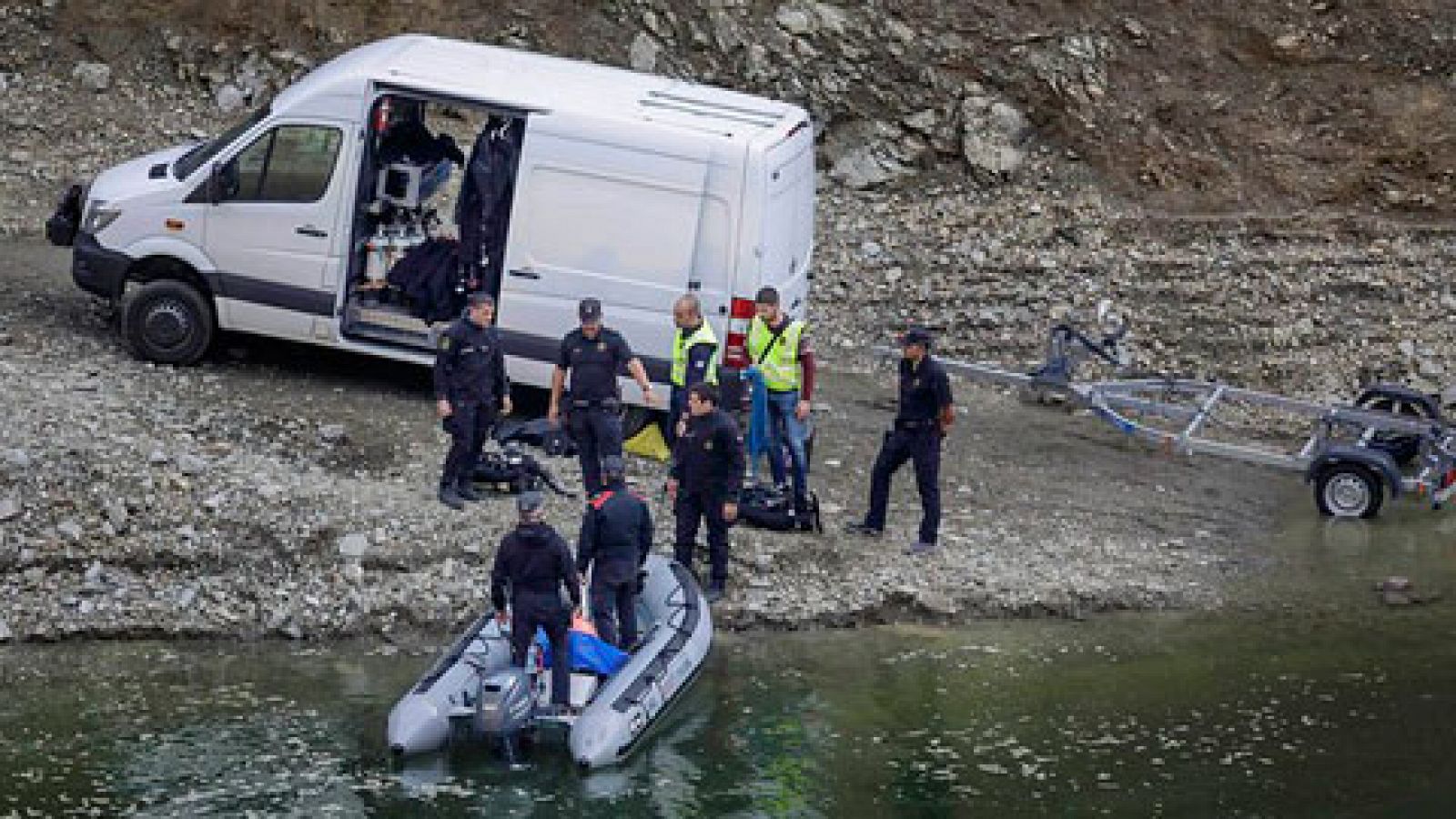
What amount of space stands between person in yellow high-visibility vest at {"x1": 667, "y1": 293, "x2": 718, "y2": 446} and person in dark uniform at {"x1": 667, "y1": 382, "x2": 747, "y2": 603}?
0.68 meters

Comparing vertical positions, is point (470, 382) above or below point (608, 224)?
below

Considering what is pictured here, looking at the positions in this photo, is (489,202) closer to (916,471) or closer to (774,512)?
(774,512)

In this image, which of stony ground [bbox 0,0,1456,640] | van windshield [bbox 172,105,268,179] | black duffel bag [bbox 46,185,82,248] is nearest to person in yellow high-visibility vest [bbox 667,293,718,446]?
stony ground [bbox 0,0,1456,640]

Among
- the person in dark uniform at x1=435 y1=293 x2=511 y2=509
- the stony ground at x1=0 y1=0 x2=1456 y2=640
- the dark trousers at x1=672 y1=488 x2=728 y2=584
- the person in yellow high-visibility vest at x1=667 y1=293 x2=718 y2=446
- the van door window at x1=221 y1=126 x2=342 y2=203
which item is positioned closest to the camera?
the dark trousers at x1=672 y1=488 x2=728 y2=584

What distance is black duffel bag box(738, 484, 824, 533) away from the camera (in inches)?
645

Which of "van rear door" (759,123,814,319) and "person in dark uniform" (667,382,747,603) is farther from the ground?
"van rear door" (759,123,814,319)

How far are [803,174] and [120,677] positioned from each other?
21.5 ft

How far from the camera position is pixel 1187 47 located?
2323 centimetres

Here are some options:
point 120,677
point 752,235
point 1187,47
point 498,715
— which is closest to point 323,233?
point 752,235

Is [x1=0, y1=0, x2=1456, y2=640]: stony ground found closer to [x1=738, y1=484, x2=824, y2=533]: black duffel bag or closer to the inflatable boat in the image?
[x1=738, y1=484, x2=824, y2=533]: black duffel bag

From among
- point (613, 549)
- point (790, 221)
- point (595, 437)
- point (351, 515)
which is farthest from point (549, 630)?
point (790, 221)

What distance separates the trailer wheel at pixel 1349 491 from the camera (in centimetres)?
1753

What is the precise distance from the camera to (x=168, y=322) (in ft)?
58.1

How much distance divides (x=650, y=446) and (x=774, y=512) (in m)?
1.45
